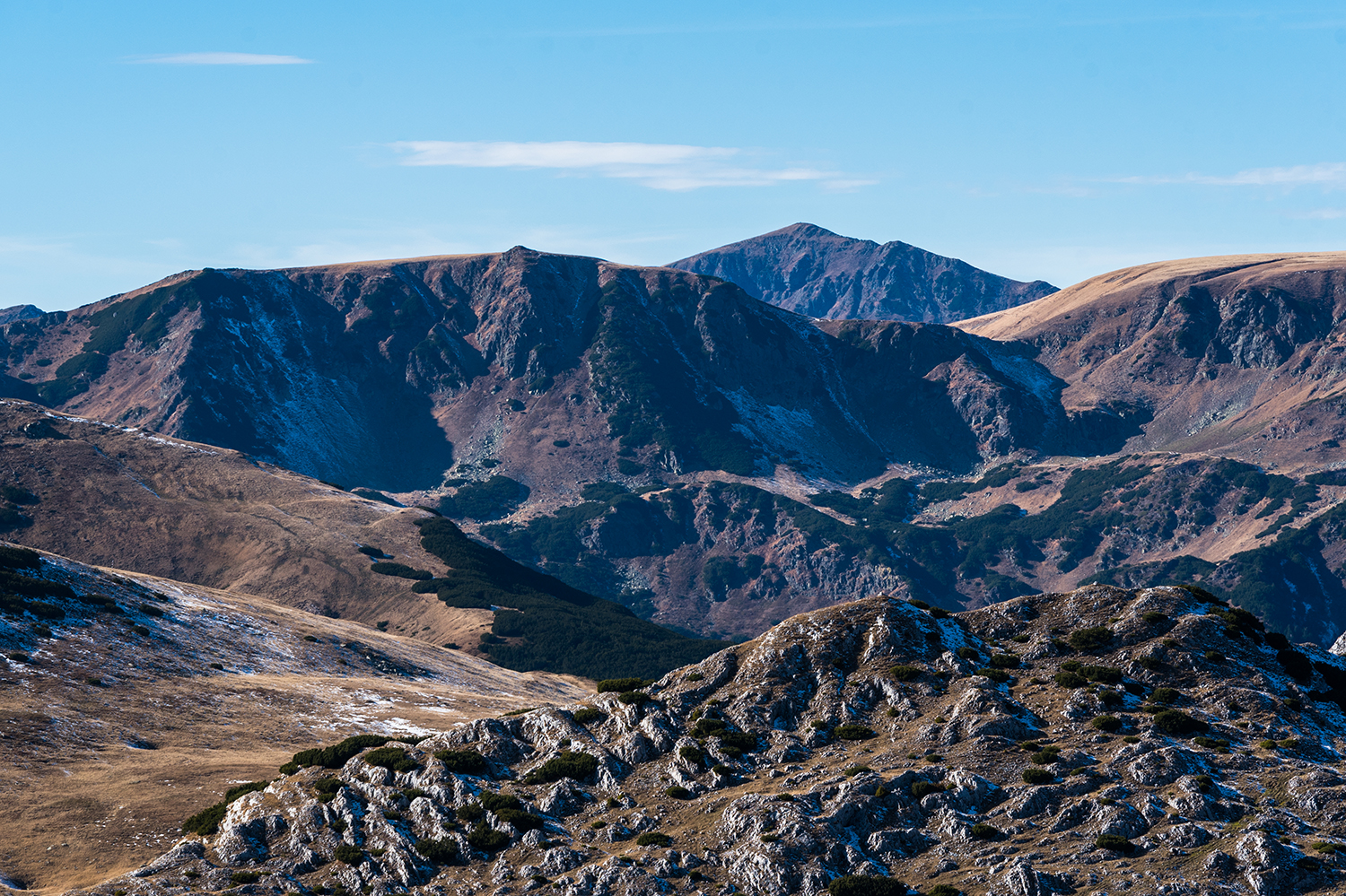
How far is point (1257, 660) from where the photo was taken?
71.7 metres

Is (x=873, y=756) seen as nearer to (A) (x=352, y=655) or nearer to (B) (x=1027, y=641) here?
(B) (x=1027, y=641)

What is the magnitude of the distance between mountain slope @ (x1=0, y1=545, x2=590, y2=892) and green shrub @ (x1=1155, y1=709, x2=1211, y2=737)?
59855 millimetres

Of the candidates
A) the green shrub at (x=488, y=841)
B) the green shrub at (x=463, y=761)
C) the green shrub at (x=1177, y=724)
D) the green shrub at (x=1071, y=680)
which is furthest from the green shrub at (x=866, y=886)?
the green shrub at (x=463, y=761)

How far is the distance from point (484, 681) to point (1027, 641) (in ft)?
352

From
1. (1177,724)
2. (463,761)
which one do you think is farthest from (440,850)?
(1177,724)

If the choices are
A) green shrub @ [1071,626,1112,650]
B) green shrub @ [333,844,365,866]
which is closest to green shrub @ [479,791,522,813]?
green shrub @ [333,844,365,866]

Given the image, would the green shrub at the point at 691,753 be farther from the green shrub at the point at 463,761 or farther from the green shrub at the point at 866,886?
the green shrub at the point at 866,886

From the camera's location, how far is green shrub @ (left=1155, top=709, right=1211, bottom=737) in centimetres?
6481

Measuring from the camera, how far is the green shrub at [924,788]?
61.4 m

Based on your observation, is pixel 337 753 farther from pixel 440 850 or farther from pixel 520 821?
pixel 520 821

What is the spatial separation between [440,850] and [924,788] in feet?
85.3

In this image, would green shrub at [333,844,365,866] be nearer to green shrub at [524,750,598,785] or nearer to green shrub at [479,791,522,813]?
green shrub at [479,791,522,813]

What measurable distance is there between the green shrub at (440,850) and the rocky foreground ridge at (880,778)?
0.11 m

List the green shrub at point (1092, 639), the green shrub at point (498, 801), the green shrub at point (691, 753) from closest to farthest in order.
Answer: the green shrub at point (498, 801) < the green shrub at point (691, 753) < the green shrub at point (1092, 639)
